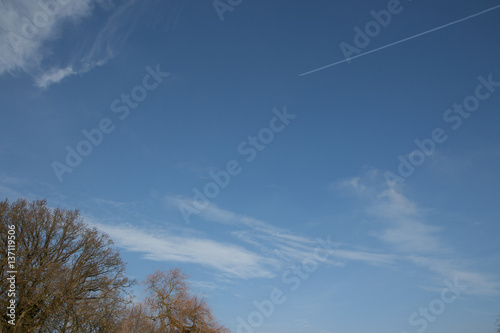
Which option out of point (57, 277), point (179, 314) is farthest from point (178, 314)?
point (57, 277)

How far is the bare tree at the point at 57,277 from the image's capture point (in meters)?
31.9

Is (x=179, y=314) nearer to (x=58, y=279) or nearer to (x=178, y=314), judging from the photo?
(x=178, y=314)

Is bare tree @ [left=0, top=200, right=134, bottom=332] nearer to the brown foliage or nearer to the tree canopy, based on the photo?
the tree canopy

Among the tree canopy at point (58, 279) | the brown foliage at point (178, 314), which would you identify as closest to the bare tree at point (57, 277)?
the tree canopy at point (58, 279)

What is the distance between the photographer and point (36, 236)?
1415 inches

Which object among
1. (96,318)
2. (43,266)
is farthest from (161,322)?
(43,266)

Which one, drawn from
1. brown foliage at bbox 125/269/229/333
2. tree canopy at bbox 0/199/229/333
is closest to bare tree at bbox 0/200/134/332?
tree canopy at bbox 0/199/229/333

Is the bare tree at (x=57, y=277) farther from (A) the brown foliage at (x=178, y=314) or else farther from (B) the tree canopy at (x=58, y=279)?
(A) the brown foliage at (x=178, y=314)

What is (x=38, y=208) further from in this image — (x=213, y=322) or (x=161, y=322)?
(x=213, y=322)

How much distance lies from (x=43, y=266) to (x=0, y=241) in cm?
425

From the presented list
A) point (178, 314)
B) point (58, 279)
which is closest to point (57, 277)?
point (58, 279)

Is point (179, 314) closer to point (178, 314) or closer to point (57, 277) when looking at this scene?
point (178, 314)

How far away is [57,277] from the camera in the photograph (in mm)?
33375

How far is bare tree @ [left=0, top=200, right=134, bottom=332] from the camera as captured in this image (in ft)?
105
